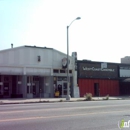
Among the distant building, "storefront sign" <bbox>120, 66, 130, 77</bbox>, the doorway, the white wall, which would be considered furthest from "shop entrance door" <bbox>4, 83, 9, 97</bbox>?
the distant building

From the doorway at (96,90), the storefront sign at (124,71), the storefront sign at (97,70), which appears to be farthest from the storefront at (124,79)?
the doorway at (96,90)

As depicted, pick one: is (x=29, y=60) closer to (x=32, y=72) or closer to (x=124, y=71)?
(x=32, y=72)

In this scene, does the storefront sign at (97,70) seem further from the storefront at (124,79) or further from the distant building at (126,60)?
the distant building at (126,60)

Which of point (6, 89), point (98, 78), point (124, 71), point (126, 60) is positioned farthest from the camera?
point (126, 60)

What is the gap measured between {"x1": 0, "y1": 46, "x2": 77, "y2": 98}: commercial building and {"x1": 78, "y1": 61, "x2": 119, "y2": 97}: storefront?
2148 millimetres

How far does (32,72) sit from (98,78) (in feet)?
41.7

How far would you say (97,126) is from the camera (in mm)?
10367

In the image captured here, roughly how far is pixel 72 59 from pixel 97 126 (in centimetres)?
2932

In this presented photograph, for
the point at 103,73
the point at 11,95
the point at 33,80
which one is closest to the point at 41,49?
the point at 33,80

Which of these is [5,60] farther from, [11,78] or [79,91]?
[79,91]

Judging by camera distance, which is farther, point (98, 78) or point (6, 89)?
point (98, 78)

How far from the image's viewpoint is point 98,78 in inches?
1683

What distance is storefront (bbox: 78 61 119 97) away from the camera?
40750mm

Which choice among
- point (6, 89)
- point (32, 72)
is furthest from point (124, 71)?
point (6, 89)
